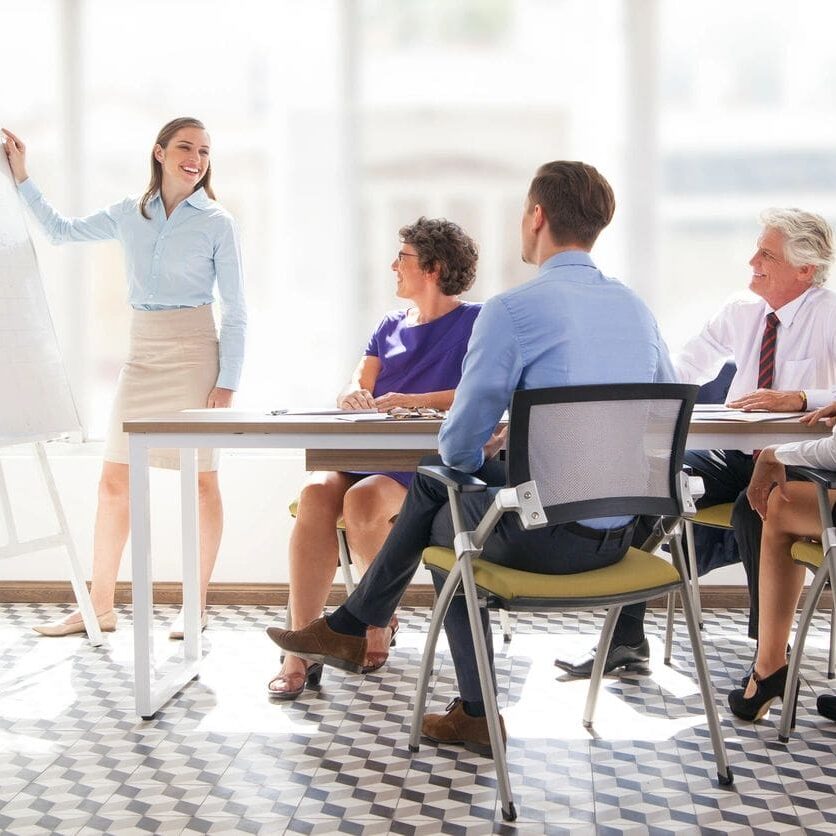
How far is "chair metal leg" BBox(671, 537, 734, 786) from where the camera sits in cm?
245

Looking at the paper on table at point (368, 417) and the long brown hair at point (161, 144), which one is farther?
the long brown hair at point (161, 144)

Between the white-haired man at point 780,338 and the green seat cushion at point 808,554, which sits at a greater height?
the white-haired man at point 780,338

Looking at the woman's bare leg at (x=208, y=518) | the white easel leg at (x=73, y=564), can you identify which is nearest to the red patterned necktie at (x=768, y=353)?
the woman's bare leg at (x=208, y=518)

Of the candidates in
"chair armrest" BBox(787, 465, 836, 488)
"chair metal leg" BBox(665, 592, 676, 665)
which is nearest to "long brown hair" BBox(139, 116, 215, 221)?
"chair metal leg" BBox(665, 592, 676, 665)

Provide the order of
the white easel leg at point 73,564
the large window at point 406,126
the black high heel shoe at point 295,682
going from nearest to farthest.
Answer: the black high heel shoe at point 295,682, the white easel leg at point 73,564, the large window at point 406,126

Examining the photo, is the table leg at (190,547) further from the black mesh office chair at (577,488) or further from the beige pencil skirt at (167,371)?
the black mesh office chair at (577,488)

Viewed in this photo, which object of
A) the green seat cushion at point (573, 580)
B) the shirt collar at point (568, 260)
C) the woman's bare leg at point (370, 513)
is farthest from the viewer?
the woman's bare leg at point (370, 513)

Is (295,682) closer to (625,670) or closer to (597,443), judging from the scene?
(625,670)

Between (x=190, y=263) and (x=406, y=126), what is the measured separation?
3.59 ft

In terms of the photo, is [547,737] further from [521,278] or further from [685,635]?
[521,278]

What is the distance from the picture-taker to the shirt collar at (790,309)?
3328mm

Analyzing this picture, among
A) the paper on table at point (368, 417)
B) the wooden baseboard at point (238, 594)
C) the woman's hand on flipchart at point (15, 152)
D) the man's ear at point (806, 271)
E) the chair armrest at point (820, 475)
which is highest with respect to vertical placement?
the woman's hand on flipchart at point (15, 152)

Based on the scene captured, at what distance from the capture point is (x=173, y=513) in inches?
169

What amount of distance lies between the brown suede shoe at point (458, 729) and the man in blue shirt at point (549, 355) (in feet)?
0.70
